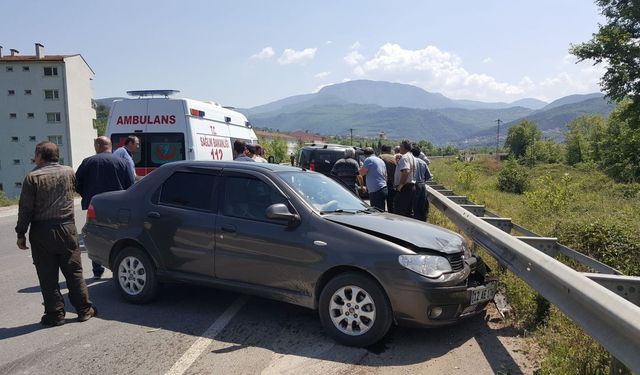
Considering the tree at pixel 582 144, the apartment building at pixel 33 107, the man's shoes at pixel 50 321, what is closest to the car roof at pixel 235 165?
the man's shoes at pixel 50 321

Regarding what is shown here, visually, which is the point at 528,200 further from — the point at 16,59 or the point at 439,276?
the point at 16,59

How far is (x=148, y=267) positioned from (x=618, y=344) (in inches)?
176

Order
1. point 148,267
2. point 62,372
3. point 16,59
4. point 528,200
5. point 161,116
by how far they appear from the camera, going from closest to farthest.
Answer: point 62,372 → point 148,267 → point 161,116 → point 528,200 → point 16,59

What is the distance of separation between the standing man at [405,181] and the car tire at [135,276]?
4519 mm

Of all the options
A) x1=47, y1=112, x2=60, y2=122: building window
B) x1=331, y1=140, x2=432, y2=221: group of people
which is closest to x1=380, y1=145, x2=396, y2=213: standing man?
x1=331, y1=140, x2=432, y2=221: group of people

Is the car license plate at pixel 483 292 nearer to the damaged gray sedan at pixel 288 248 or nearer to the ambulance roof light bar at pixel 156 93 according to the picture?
the damaged gray sedan at pixel 288 248

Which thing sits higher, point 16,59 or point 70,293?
point 16,59

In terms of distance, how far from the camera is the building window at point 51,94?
5931 cm

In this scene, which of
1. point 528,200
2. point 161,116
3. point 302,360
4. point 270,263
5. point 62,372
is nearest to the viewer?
point 62,372

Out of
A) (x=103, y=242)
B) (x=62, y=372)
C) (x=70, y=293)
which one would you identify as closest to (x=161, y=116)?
(x=103, y=242)

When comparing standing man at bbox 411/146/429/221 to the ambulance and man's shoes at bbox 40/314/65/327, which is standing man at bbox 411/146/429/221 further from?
man's shoes at bbox 40/314/65/327

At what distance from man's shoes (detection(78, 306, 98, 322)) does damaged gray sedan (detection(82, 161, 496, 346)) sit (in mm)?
449

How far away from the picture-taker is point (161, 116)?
9.98 meters

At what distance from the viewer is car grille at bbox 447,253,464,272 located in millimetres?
4508
